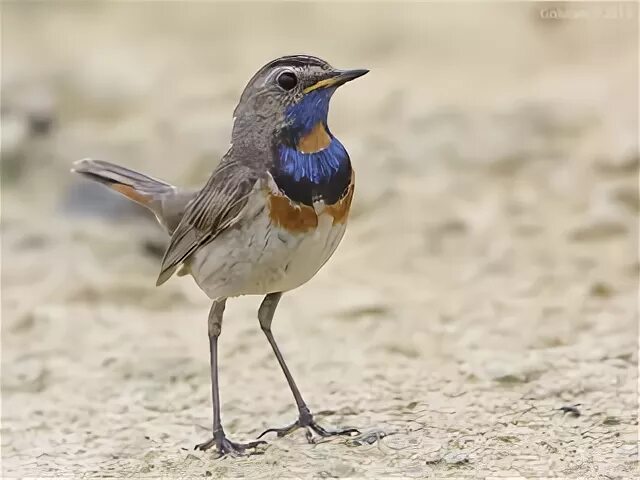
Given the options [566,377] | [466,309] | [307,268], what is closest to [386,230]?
[466,309]

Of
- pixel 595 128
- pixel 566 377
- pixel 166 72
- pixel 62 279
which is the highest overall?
pixel 166 72

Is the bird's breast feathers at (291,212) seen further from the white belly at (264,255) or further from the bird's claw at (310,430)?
the bird's claw at (310,430)

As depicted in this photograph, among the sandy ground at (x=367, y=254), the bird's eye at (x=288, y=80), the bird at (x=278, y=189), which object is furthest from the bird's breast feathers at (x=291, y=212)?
the sandy ground at (x=367, y=254)

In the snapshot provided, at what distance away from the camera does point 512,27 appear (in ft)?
32.2

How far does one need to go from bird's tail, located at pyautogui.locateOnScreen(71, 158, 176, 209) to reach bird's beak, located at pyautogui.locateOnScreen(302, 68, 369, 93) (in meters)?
0.86

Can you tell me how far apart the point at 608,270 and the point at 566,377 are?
1595mm

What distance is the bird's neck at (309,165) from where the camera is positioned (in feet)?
10.9

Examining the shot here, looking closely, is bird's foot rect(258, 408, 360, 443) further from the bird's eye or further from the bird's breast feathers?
the bird's eye

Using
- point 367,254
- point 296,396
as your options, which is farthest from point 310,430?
point 367,254

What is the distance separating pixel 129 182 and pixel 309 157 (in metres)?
0.92

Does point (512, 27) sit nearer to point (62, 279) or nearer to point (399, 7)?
point (399, 7)

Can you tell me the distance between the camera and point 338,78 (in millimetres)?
3285

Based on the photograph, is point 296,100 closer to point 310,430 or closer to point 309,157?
point 309,157

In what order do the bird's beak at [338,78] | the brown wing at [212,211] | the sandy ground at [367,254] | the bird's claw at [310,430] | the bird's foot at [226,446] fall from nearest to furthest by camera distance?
the bird's beak at [338,78]
the brown wing at [212,211]
the bird's foot at [226,446]
the bird's claw at [310,430]
the sandy ground at [367,254]
